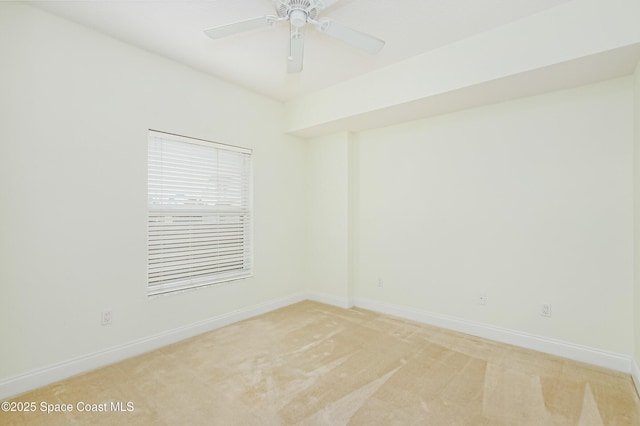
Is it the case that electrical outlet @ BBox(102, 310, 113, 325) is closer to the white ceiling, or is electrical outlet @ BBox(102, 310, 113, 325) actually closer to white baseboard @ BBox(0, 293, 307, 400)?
white baseboard @ BBox(0, 293, 307, 400)

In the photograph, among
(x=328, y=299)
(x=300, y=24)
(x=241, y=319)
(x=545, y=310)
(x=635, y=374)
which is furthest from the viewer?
(x=328, y=299)

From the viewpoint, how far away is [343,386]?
2232mm

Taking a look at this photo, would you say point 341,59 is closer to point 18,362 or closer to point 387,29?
point 387,29

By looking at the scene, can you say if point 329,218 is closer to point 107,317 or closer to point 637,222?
point 107,317

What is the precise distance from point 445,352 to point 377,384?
2.83ft

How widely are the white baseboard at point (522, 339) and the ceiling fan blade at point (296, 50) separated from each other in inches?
112

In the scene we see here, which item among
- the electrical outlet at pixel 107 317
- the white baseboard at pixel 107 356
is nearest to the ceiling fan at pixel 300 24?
the electrical outlet at pixel 107 317

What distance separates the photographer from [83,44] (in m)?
2.47

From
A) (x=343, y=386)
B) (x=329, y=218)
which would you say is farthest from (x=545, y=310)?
(x=329, y=218)

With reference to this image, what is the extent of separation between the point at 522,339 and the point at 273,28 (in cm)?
347

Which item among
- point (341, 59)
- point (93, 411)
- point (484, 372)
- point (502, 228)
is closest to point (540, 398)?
point (484, 372)

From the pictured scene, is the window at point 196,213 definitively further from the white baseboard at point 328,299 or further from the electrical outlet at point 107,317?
the white baseboard at point 328,299

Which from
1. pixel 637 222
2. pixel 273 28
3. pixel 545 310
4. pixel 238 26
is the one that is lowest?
pixel 545 310

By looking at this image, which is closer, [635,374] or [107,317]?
[635,374]
